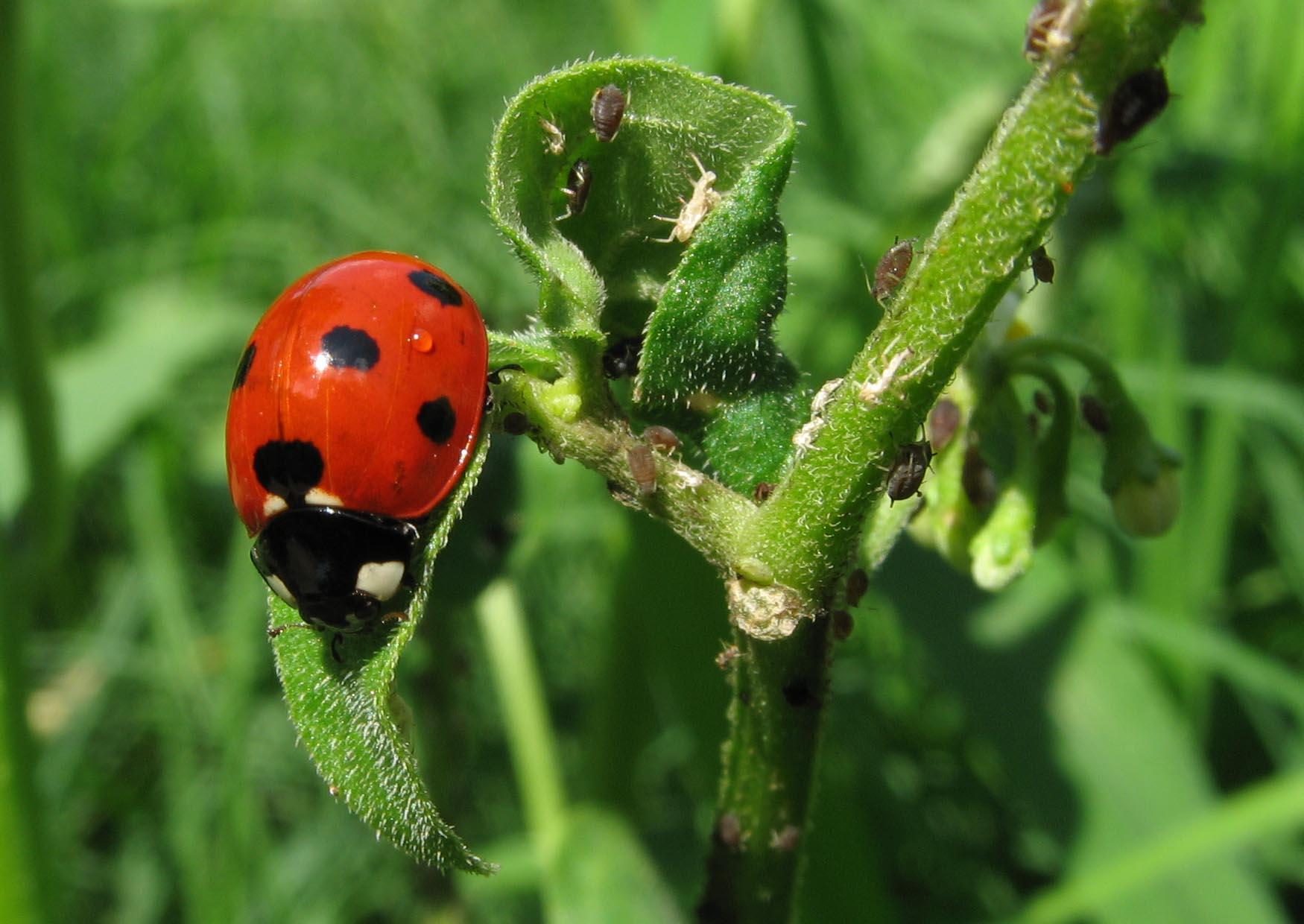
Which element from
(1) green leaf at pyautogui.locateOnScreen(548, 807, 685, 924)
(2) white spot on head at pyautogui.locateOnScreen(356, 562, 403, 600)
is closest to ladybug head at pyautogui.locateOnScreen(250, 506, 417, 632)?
(2) white spot on head at pyautogui.locateOnScreen(356, 562, 403, 600)

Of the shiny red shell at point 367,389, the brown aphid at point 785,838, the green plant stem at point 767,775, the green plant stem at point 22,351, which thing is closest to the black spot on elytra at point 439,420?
the shiny red shell at point 367,389

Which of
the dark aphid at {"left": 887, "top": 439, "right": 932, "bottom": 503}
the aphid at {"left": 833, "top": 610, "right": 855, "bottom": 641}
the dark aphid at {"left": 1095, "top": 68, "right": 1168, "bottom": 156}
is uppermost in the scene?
the dark aphid at {"left": 1095, "top": 68, "right": 1168, "bottom": 156}

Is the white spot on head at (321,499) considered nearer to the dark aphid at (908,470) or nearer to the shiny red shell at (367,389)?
the shiny red shell at (367,389)

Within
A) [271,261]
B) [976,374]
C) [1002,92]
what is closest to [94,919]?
[271,261]

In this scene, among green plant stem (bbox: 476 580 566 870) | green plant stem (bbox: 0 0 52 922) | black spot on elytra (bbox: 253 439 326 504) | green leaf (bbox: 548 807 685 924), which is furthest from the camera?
green plant stem (bbox: 476 580 566 870)

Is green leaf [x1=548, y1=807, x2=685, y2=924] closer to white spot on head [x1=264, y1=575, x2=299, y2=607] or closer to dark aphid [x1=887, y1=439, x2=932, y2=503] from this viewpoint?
white spot on head [x1=264, y1=575, x2=299, y2=607]

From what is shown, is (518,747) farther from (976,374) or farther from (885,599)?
(976,374)

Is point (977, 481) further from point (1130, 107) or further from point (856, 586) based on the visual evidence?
point (1130, 107)
